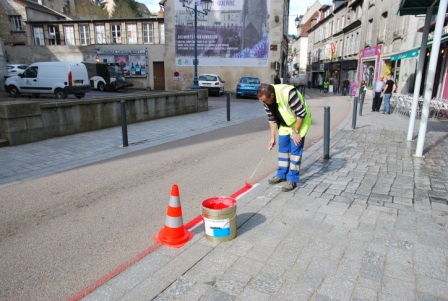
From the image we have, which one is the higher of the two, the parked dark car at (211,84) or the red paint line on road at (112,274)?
the parked dark car at (211,84)

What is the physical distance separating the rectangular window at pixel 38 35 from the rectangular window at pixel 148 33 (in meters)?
11.5

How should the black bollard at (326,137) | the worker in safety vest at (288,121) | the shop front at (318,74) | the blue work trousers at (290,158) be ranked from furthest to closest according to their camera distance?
the shop front at (318,74)
the black bollard at (326,137)
the blue work trousers at (290,158)
the worker in safety vest at (288,121)

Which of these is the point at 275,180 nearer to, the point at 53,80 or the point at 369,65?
the point at 53,80

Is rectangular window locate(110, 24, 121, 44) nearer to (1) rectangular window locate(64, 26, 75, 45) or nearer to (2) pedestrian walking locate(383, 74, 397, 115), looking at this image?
(1) rectangular window locate(64, 26, 75, 45)

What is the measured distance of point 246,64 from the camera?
92.4ft

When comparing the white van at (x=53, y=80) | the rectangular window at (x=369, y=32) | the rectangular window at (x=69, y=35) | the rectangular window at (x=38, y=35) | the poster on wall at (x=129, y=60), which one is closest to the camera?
the white van at (x=53, y=80)

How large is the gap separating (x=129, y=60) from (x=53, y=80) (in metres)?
15.5

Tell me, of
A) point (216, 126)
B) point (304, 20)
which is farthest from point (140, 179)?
point (304, 20)

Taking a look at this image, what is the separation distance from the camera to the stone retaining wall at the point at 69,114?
24.5 ft

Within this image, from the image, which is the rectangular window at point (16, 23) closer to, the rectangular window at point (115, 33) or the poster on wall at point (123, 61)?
the rectangular window at point (115, 33)

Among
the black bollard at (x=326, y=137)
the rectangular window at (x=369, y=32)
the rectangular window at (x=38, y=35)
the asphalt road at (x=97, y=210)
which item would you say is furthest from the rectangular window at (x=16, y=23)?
the black bollard at (x=326, y=137)

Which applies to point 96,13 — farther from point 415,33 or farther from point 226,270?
point 226,270

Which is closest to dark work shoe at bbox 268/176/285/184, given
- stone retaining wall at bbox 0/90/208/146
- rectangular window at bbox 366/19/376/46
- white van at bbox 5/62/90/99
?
stone retaining wall at bbox 0/90/208/146

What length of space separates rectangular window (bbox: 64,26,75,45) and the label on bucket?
1389 inches
